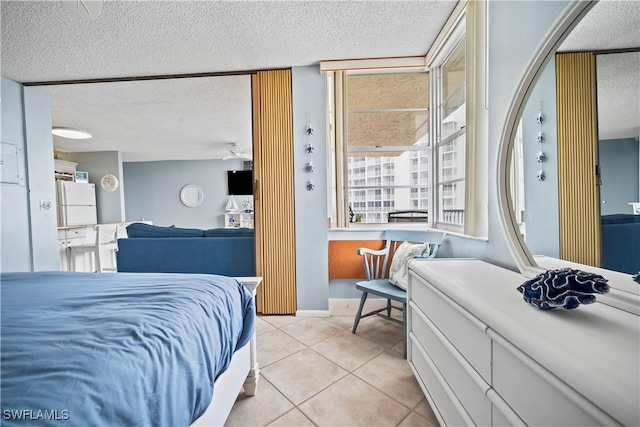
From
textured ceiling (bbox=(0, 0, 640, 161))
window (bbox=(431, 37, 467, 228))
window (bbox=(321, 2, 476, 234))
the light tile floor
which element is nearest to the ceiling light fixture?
textured ceiling (bbox=(0, 0, 640, 161))

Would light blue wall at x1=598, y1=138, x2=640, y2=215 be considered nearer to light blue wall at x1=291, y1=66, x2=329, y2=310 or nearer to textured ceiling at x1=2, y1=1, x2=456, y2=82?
textured ceiling at x1=2, y1=1, x2=456, y2=82

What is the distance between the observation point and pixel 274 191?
2725mm

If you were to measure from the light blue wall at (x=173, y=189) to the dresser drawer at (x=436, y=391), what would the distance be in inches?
250

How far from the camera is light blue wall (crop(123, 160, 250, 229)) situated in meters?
7.17

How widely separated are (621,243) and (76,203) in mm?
7294

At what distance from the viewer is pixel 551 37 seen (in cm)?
105

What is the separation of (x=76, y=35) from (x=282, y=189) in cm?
201

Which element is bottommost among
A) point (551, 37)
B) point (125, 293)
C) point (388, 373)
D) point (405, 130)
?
point (388, 373)

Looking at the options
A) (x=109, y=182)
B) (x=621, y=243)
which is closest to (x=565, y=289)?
(x=621, y=243)

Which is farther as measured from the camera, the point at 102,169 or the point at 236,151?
the point at 102,169

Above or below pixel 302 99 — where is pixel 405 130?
below

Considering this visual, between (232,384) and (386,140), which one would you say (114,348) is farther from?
(386,140)

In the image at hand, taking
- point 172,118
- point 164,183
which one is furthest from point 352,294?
point 164,183

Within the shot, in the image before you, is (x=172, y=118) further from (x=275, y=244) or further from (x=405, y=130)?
(x=405, y=130)
